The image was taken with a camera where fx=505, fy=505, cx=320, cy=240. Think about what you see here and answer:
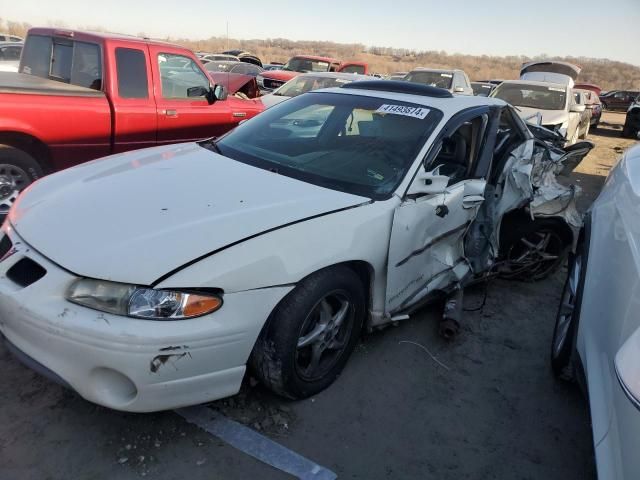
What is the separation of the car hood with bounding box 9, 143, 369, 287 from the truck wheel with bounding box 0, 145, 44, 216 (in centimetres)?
167

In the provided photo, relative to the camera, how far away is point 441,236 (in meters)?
3.32

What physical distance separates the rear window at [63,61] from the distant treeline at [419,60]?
4458cm

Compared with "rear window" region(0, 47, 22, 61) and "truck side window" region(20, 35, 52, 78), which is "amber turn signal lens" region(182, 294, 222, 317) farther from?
"rear window" region(0, 47, 22, 61)

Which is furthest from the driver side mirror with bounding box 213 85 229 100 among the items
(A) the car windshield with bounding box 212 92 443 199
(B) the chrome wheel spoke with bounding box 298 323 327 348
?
(B) the chrome wheel spoke with bounding box 298 323 327 348

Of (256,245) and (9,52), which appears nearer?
(256,245)

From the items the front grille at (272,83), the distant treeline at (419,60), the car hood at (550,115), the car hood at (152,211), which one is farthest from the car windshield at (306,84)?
the distant treeline at (419,60)

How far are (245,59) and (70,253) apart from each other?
24.4 m

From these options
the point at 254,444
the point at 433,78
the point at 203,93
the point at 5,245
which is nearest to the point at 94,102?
the point at 203,93

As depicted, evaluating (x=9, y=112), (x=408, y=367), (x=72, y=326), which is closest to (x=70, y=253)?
(x=72, y=326)

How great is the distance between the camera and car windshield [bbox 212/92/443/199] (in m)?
3.00

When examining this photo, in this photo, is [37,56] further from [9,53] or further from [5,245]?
[9,53]

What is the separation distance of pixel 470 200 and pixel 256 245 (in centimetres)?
181

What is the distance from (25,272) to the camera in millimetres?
2234

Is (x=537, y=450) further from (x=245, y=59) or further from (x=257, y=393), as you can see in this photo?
(x=245, y=59)
